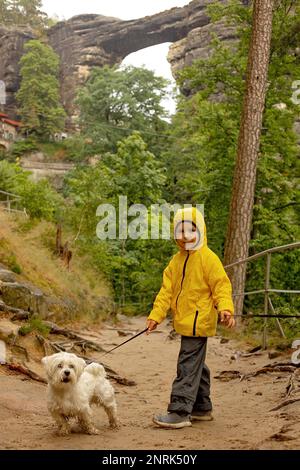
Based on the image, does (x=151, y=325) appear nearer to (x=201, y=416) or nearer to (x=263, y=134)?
(x=201, y=416)

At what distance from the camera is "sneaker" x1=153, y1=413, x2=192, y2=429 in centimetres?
460

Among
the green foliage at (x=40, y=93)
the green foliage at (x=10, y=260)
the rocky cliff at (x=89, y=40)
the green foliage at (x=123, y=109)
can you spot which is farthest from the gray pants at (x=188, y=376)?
the rocky cliff at (x=89, y=40)

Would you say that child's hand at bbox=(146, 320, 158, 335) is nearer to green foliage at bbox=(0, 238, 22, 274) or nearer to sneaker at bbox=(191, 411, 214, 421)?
sneaker at bbox=(191, 411, 214, 421)

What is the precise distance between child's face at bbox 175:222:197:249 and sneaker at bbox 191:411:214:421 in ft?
4.72

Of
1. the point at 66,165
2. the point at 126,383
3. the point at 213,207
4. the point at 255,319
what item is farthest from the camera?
the point at 66,165

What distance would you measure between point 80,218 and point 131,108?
23139 millimetres

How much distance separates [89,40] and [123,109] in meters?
23.3

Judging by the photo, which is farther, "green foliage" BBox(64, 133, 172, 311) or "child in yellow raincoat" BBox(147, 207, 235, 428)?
"green foliage" BBox(64, 133, 172, 311)

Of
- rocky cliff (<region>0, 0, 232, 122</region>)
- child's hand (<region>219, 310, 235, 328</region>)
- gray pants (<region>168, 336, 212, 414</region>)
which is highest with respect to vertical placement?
rocky cliff (<region>0, 0, 232, 122</region>)

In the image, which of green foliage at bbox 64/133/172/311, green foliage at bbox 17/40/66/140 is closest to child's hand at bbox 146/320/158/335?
green foliage at bbox 64/133/172/311

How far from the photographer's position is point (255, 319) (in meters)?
11.0

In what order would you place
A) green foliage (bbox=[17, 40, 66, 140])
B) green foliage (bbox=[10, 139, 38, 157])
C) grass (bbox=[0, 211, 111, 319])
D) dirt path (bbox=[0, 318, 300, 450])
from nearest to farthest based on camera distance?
dirt path (bbox=[0, 318, 300, 450]) < grass (bbox=[0, 211, 111, 319]) < green foliage (bbox=[10, 139, 38, 157]) < green foliage (bbox=[17, 40, 66, 140])

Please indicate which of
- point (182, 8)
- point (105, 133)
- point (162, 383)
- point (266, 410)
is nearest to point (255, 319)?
point (162, 383)
